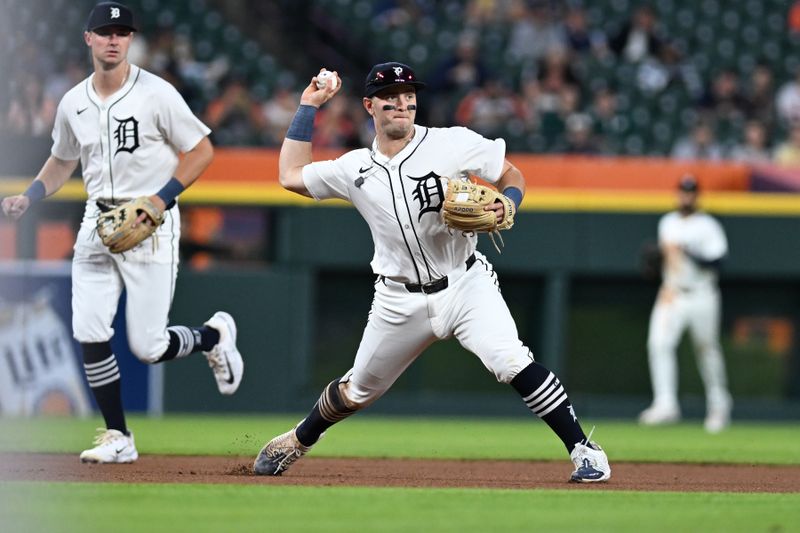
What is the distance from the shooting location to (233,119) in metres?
12.7

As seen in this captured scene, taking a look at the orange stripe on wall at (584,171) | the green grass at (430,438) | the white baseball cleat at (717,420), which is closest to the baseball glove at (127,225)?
the green grass at (430,438)

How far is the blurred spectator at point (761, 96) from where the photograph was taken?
14.3 meters

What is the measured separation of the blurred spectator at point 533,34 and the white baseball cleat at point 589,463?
849 cm

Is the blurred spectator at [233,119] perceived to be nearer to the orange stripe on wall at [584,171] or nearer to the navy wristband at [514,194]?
the orange stripe on wall at [584,171]

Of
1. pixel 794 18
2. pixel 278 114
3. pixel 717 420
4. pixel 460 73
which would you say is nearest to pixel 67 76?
pixel 278 114

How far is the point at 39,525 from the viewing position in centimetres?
488

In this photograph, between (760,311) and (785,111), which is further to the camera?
(785,111)

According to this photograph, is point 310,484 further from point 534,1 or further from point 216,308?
point 534,1

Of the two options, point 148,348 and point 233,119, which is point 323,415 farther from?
point 233,119

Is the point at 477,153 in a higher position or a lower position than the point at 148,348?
higher

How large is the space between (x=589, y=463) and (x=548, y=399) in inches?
13.4

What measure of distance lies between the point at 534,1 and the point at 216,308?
16.9 feet

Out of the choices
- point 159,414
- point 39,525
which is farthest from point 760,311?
point 39,525

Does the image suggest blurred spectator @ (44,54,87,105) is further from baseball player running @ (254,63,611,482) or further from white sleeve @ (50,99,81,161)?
baseball player running @ (254,63,611,482)
